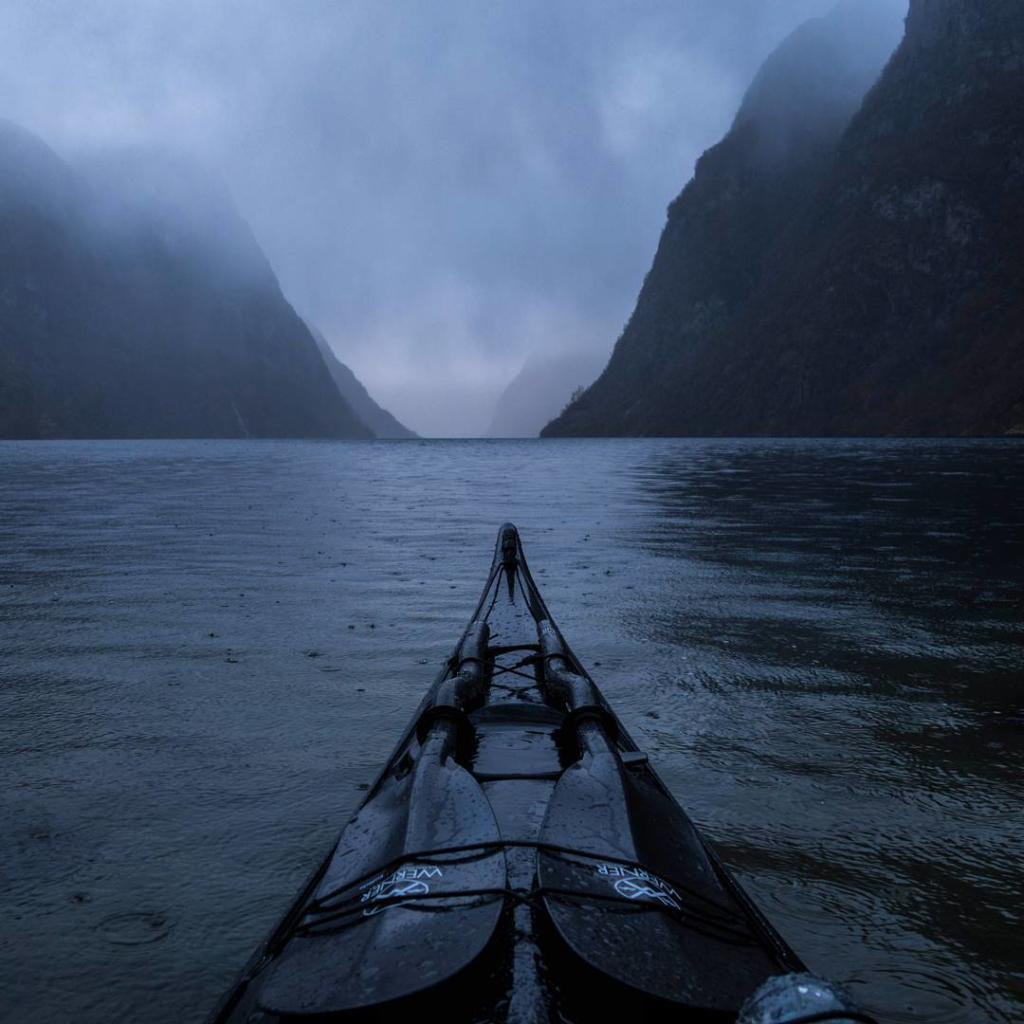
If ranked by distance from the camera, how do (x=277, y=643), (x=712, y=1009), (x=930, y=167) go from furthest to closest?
(x=930, y=167) → (x=277, y=643) → (x=712, y=1009)

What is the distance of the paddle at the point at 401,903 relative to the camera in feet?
7.79

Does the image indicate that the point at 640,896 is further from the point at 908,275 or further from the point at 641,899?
the point at 908,275

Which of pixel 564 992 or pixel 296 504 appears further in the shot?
pixel 296 504

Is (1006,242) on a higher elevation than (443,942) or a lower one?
higher

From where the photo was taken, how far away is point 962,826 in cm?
527

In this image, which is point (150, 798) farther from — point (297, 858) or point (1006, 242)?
point (1006, 242)

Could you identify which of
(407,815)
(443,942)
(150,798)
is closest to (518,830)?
(407,815)

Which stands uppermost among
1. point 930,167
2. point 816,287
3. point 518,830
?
point 930,167

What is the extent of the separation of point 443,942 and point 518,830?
1.10 meters

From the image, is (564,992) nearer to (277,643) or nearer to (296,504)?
(277,643)

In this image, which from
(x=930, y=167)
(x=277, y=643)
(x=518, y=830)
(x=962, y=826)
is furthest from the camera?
(x=930, y=167)

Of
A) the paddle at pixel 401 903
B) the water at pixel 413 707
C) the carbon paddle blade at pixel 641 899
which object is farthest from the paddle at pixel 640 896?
the water at pixel 413 707

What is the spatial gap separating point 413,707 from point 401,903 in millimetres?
4926

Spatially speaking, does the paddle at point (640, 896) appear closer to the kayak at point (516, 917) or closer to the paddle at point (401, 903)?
the kayak at point (516, 917)
